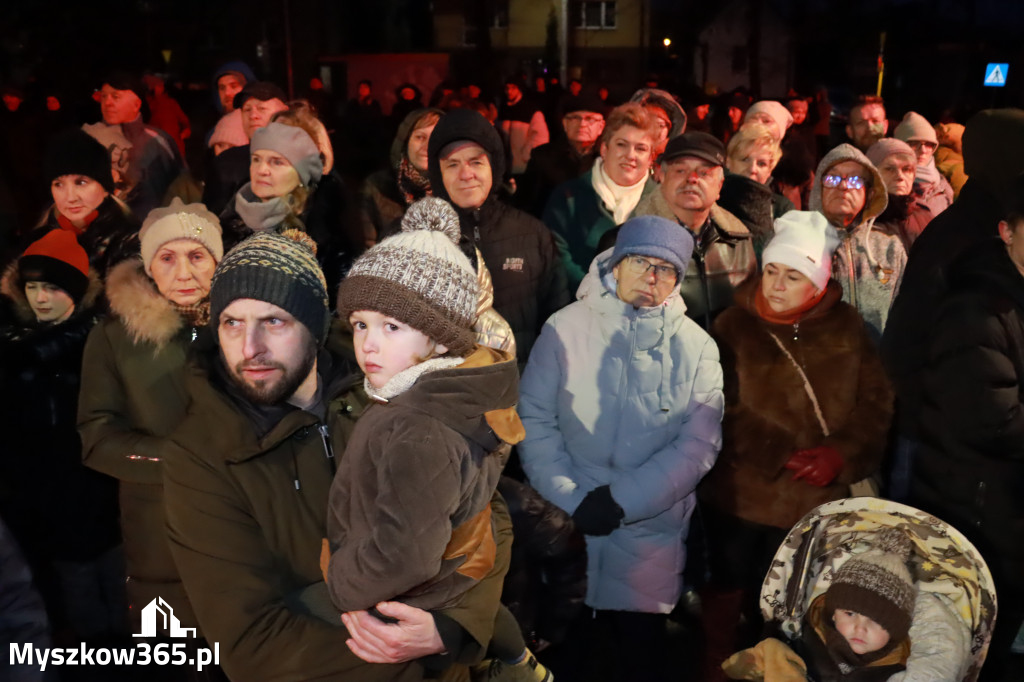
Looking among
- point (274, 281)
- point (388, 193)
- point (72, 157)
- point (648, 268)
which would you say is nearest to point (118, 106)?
point (72, 157)

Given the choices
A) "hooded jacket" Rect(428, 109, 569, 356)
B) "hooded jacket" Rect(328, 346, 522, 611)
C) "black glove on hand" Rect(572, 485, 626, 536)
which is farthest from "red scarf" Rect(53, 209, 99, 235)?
"hooded jacket" Rect(328, 346, 522, 611)

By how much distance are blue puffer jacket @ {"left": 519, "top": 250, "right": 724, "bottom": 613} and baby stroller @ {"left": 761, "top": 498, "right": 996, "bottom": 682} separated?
1.72 feet

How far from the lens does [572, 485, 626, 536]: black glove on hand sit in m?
3.43

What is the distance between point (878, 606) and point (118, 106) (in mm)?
6348

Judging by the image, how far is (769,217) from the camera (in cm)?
489

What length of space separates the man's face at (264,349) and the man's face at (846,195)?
3545mm

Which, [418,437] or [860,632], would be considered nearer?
[418,437]

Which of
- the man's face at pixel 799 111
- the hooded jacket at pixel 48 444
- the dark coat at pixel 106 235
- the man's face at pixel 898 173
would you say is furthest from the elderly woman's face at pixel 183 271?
the man's face at pixel 799 111

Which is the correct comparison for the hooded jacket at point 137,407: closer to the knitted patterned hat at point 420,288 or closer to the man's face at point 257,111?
the knitted patterned hat at point 420,288

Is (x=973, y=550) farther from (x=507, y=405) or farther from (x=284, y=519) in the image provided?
(x=284, y=519)

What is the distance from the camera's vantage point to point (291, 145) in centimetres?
450

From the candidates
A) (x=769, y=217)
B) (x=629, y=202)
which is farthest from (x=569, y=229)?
(x=769, y=217)

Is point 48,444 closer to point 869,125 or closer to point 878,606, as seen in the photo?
point 878,606

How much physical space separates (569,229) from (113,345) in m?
2.82
